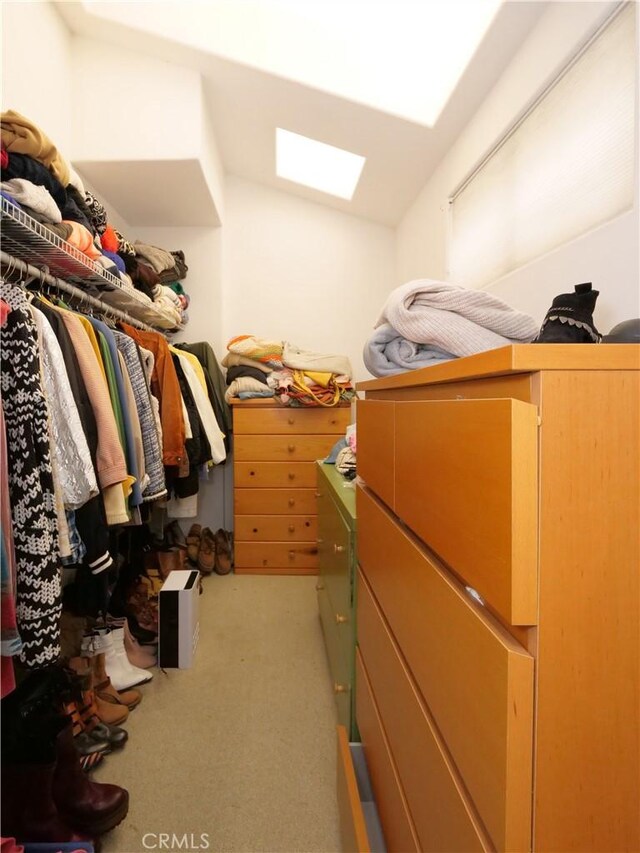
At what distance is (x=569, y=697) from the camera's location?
0.36 meters

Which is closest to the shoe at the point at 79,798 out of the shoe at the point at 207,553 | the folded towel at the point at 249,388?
the shoe at the point at 207,553

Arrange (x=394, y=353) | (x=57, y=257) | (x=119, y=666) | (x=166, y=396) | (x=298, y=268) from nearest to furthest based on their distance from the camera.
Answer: (x=394, y=353)
(x=57, y=257)
(x=119, y=666)
(x=166, y=396)
(x=298, y=268)

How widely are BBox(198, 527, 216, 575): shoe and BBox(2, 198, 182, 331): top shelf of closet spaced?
5.08ft

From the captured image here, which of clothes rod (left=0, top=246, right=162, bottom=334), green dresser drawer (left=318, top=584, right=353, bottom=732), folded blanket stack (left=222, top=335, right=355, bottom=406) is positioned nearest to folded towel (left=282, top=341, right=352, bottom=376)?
folded blanket stack (left=222, top=335, right=355, bottom=406)

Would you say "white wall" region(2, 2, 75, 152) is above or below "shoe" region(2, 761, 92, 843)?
above

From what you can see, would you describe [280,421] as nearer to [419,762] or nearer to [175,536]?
[175,536]

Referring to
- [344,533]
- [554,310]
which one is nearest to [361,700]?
[344,533]

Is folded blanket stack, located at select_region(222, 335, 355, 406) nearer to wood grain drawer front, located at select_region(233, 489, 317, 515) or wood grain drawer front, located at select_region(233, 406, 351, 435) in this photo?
wood grain drawer front, located at select_region(233, 406, 351, 435)

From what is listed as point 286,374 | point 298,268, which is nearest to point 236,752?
point 286,374

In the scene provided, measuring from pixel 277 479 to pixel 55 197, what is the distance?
171 cm

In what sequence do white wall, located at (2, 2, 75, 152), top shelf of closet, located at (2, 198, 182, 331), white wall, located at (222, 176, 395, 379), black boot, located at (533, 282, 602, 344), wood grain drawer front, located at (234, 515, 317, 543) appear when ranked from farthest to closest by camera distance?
1. white wall, located at (222, 176, 395, 379)
2. wood grain drawer front, located at (234, 515, 317, 543)
3. white wall, located at (2, 2, 75, 152)
4. top shelf of closet, located at (2, 198, 182, 331)
5. black boot, located at (533, 282, 602, 344)

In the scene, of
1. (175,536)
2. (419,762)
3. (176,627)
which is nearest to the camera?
(419,762)

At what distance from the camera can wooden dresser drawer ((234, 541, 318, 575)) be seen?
244 cm

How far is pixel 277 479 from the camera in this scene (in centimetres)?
242
